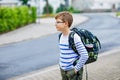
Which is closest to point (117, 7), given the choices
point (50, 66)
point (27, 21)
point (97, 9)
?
point (97, 9)

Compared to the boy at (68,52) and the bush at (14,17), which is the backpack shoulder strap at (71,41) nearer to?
the boy at (68,52)

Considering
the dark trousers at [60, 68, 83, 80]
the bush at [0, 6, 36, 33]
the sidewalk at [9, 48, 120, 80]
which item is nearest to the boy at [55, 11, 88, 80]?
the dark trousers at [60, 68, 83, 80]

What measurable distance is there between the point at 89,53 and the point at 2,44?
16931 millimetres

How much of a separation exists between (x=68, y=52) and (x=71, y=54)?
53 millimetres

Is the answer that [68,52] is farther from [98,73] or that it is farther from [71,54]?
[98,73]

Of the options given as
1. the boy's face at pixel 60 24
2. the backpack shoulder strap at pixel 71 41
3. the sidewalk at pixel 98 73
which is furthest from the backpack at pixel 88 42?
the sidewalk at pixel 98 73

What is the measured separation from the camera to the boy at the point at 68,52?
18.0 feet

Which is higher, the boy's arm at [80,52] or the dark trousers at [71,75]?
the boy's arm at [80,52]

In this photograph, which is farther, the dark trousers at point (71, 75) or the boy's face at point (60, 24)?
the dark trousers at point (71, 75)

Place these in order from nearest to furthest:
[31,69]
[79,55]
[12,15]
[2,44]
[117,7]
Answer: [79,55] < [31,69] < [2,44] < [12,15] < [117,7]

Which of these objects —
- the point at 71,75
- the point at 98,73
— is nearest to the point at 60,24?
the point at 71,75

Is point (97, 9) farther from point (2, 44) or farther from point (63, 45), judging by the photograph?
point (63, 45)

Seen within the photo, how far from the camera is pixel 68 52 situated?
561 centimetres

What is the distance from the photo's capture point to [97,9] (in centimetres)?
9075
